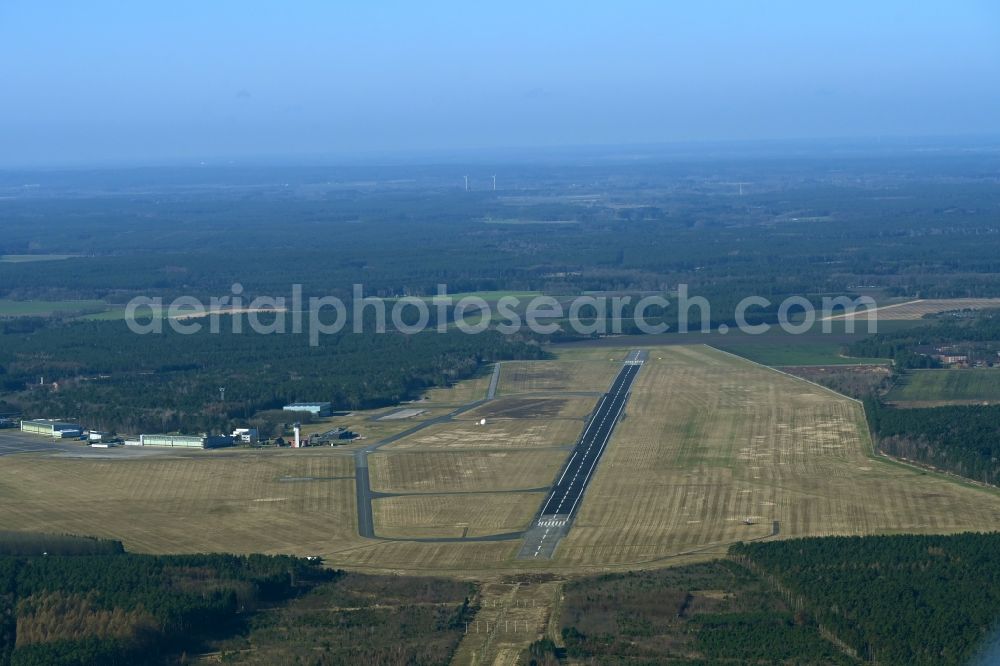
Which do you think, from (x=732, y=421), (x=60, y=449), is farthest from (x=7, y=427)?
(x=732, y=421)

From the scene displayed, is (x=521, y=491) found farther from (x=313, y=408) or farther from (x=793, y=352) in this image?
(x=793, y=352)

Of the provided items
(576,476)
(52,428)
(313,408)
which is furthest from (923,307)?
(52,428)

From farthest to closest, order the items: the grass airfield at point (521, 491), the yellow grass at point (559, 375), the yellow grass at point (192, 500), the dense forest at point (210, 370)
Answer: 1. the yellow grass at point (559, 375)
2. the dense forest at point (210, 370)
3. the yellow grass at point (192, 500)
4. the grass airfield at point (521, 491)

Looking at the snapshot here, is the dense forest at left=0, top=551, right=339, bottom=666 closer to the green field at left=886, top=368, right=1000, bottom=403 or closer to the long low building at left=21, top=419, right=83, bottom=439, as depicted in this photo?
the long low building at left=21, top=419, right=83, bottom=439

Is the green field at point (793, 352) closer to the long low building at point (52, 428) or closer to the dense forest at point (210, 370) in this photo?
the dense forest at point (210, 370)

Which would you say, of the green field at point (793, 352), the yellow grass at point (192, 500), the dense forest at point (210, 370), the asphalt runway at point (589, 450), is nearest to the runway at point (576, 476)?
the asphalt runway at point (589, 450)

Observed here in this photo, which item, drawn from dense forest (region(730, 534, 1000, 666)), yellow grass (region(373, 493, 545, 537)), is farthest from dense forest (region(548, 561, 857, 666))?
yellow grass (region(373, 493, 545, 537))
